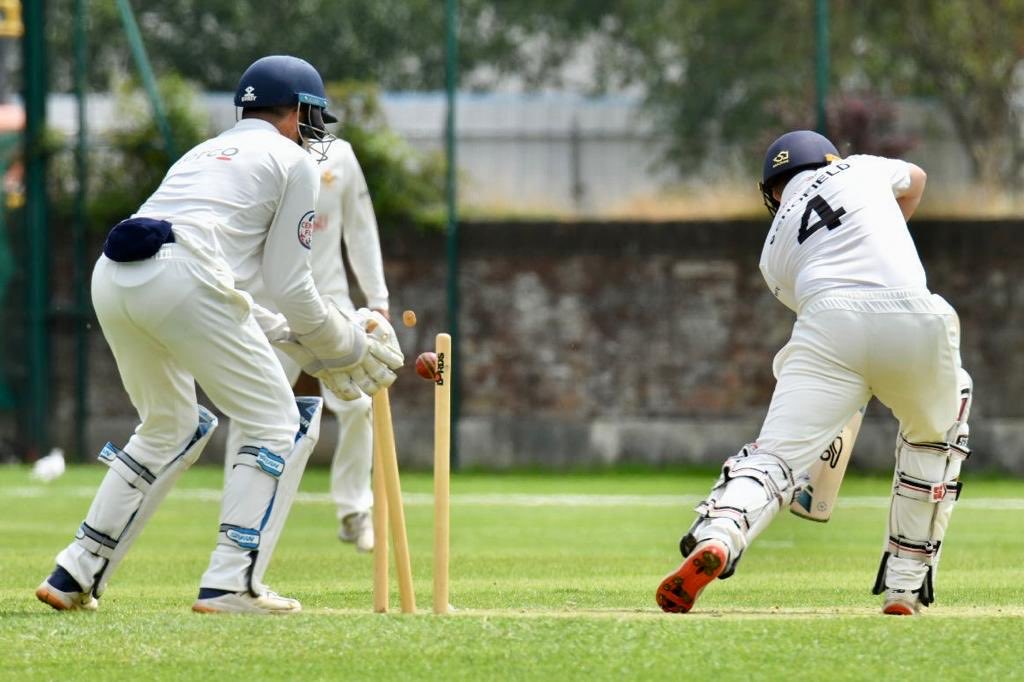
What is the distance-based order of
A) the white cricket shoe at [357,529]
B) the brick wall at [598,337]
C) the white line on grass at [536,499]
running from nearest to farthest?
the white cricket shoe at [357,529] < the white line on grass at [536,499] < the brick wall at [598,337]

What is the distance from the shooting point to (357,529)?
1015cm

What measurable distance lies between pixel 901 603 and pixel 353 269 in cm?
455

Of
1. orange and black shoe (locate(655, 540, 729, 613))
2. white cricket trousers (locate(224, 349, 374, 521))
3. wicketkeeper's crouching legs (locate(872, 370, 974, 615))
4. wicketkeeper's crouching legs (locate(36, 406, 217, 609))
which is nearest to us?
orange and black shoe (locate(655, 540, 729, 613))

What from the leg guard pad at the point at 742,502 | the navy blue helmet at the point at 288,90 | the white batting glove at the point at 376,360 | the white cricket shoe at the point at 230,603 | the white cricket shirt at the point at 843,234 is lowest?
the white cricket shoe at the point at 230,603

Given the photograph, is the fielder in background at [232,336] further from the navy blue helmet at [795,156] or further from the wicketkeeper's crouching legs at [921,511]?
the wicketkeeper's crouching legs at [921,511]

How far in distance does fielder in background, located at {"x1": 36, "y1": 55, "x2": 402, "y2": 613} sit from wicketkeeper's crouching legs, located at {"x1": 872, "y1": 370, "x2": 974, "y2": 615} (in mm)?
1983

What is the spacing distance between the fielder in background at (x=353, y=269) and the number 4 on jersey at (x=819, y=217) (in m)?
3.82

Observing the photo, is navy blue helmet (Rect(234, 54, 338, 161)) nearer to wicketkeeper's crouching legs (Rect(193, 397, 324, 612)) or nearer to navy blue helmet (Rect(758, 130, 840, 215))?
wicketkeeper's crouching legs (Rect(193, 397, 324, 612))

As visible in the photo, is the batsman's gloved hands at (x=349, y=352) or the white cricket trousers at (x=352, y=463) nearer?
the batsman's gloved hands at (x=349, y=352)

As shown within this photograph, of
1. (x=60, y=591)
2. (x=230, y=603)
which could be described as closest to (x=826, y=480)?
(x=230, y=603)

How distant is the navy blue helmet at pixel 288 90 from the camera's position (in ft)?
21.9

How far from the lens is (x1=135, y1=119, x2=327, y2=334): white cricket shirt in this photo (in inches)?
249

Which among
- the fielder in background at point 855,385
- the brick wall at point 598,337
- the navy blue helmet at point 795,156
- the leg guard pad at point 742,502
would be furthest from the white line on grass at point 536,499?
the leg guard pad at point 742,502

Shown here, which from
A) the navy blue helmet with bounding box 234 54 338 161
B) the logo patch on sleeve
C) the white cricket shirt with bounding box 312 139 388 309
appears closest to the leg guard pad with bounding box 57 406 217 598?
the logo patch on sleeve
